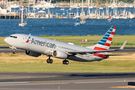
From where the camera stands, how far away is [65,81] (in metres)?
75.2

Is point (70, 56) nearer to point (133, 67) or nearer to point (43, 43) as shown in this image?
point (43, 43)

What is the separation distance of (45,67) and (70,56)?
1686 cm

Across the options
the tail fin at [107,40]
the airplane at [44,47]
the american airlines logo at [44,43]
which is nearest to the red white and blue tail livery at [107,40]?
the tail fin at [107,40]

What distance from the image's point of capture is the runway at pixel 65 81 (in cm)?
6925

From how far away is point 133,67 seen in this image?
98062mm

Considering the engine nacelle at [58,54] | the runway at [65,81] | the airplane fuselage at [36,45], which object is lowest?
the runway at [65,81]

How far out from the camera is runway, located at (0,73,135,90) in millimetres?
69250

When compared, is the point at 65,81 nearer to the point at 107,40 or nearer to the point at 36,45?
the point at 36,45

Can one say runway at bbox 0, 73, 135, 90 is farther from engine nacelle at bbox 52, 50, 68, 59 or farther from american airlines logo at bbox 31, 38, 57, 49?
american airlines logo at bbox 31, 38, 57, 49

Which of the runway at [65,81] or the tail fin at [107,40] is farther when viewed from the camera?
the tail fin at [107,40]

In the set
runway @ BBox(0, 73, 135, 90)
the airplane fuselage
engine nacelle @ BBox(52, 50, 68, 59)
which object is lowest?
runway @ BBox(0, 73, 135, 90)

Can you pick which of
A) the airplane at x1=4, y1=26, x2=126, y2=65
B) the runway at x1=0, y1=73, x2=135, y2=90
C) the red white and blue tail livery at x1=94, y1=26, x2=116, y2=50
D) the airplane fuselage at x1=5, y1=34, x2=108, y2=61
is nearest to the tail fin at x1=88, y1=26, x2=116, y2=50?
the red white and blue tail livery at x1=94, y1=26, x2=116, y2=50

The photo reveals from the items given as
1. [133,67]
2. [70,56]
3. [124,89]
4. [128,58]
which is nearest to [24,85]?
[70,56]

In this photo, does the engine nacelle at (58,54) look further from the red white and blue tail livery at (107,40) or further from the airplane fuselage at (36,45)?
the red white and blue tail livery at (107,40)
